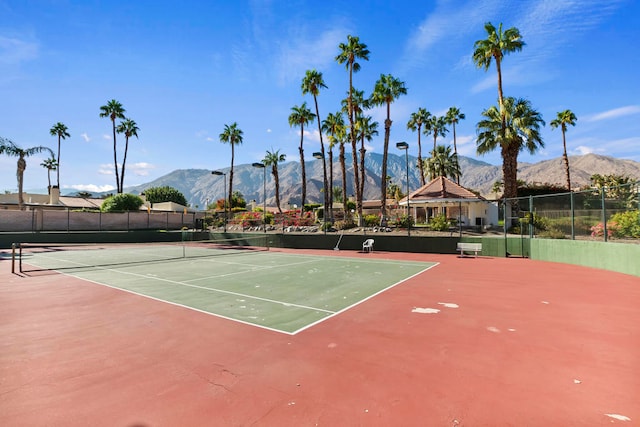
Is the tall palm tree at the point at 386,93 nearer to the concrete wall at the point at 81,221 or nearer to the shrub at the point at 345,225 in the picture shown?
the shrub at the point at 345,225

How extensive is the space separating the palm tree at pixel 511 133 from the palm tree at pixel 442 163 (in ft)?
84.1

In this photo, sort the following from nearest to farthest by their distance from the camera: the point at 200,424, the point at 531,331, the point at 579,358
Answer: the point at 200,424, the point at 579,358, the point at 531,331

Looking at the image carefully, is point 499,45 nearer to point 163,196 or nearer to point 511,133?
point 511,133

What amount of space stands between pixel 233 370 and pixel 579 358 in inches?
217

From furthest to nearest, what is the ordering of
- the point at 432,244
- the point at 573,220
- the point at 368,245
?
the point at 368,245 < the point at 432,244 < the point at 573,220

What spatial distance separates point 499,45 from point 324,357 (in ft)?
107

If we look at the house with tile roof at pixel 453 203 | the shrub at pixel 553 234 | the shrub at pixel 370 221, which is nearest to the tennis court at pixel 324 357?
the shrub at pixel 553 234

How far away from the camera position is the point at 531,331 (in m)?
6.58

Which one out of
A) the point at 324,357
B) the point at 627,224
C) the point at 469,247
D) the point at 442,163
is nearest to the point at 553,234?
the point at 469,247

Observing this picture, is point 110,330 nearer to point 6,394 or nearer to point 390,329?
point 6,394

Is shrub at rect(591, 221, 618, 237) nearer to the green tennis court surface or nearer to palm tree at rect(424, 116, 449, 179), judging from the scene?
the green tennis court surface

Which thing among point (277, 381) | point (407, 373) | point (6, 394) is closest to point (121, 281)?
point (6, 394)

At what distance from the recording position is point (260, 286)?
37.2 ft

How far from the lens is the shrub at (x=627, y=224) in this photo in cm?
1237
